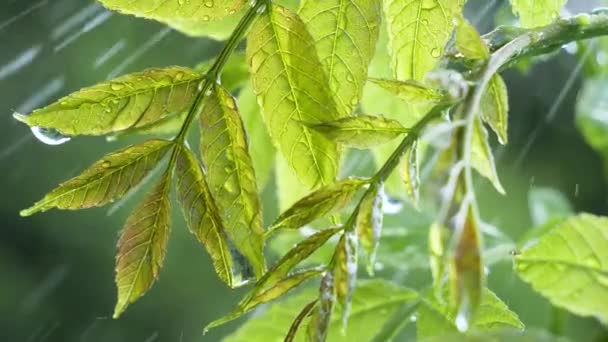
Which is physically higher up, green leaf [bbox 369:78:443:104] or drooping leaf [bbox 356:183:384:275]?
green leaf [bbox 369:78:443:104]

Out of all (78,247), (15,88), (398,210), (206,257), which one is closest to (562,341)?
(398,210)

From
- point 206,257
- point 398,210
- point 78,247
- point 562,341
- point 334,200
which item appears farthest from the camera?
point 78,247

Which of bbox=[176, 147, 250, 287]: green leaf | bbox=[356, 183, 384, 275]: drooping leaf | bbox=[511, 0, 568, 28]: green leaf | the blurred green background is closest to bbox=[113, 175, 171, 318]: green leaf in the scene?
bbox=[176, 147, 250, 287]: green leaf

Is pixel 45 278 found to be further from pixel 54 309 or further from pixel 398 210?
pixel 398 210

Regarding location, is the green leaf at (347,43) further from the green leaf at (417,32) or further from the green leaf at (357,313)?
the green leaf at (357,313)

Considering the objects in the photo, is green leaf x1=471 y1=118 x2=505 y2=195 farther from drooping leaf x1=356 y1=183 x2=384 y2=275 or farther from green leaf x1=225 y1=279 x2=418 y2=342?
green leaf x1=225 y1=279 x2=418 y2=342

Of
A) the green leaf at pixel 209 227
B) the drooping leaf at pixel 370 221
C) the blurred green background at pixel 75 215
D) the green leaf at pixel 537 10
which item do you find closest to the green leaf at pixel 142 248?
the green leaf at pixel 209 227
